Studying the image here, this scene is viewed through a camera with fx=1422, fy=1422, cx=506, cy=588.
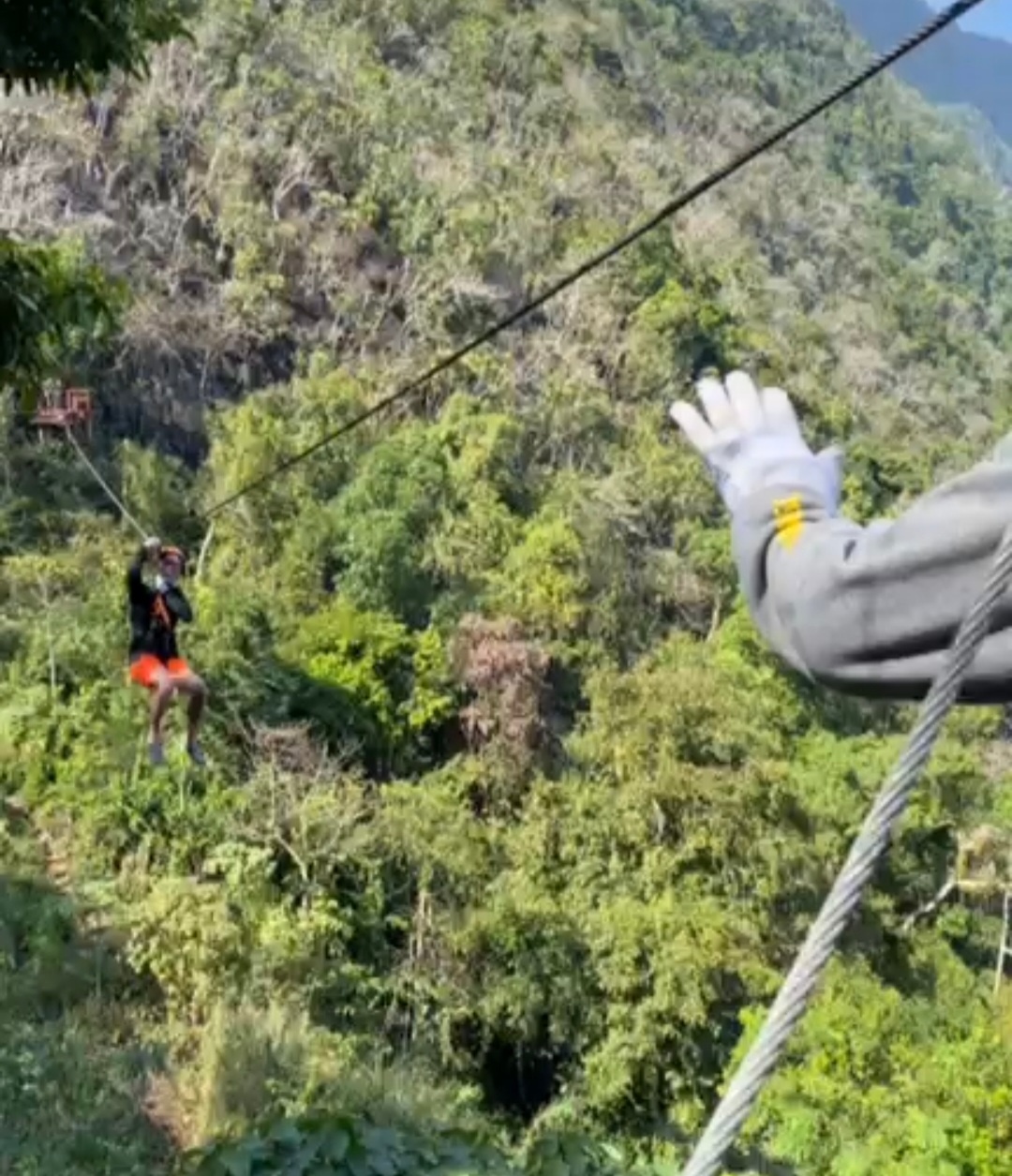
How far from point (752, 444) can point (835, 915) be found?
33 cm

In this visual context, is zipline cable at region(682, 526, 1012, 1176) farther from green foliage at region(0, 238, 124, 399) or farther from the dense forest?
green foliage at region(0, 238, 124, 399)

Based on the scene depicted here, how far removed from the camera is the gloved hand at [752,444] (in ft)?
2.95

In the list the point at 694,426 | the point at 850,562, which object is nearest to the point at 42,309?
the point at 694,426

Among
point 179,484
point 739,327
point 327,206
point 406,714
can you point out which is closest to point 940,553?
point 406,714

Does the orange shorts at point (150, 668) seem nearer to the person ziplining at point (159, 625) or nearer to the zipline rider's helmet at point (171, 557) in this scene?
the person ziplining at point (159, 625)

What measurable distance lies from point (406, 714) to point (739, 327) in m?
14.3

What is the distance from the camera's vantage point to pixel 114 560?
13.8 meters

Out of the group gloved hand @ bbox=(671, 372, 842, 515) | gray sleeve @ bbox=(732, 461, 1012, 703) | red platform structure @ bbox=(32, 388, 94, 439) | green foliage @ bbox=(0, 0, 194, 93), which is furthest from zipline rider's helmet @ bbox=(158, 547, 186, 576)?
gray sleeve @ bbox=(732, 461, 1012, 703)

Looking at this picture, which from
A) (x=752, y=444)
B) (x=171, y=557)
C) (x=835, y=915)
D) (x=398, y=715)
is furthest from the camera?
(x=398, y=715)

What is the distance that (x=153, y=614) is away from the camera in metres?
6.14

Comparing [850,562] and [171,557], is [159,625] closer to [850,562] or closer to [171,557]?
[171,557]

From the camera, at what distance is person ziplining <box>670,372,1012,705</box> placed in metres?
0.76

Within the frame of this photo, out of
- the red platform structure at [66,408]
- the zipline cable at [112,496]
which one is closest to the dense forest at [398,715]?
the red platform structure at [66,408]

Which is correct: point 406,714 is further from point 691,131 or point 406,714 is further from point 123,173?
point 691,131
